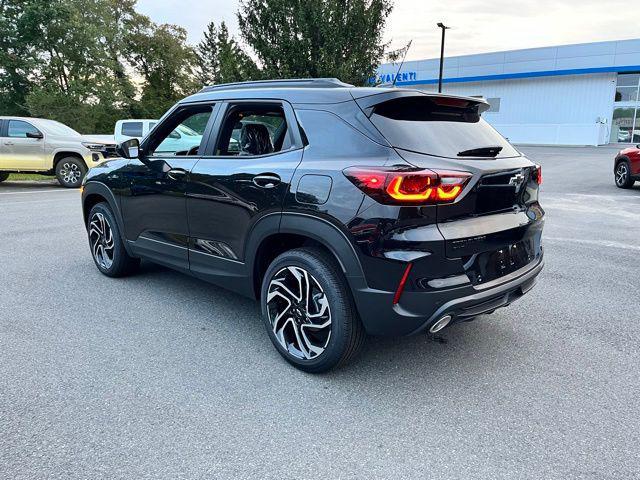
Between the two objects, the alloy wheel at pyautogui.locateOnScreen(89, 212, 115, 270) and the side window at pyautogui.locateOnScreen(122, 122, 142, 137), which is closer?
the alloy wheel at pyautogui.locateOnScreen(89, 212, 115, 270)

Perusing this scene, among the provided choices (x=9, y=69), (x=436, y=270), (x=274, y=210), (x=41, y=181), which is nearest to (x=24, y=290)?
(x=274, y=210)

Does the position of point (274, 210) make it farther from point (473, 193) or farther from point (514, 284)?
point (514, 284)

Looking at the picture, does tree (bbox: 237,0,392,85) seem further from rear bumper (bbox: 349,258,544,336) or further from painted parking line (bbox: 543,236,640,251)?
rear bumper (bbox: 349,258,544,336)

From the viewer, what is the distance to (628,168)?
39.8ft

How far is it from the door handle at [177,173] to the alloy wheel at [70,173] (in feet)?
35.5

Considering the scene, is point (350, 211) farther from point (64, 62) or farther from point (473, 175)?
point (64, 62)

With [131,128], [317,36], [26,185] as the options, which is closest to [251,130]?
[26,185]

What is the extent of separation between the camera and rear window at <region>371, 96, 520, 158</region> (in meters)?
2.84

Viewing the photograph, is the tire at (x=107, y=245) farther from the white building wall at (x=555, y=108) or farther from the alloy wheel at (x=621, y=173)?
the white building wall at (x=555, y=108)

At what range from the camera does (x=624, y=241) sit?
22.2 feet

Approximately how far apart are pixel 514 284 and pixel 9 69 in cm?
3807

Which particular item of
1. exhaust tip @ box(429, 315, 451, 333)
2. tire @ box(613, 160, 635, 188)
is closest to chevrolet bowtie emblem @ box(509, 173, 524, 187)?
exhaust tip @ box(429, 315, 451, 333)

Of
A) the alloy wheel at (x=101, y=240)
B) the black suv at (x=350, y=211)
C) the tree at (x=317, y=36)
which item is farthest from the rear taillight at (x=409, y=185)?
the tree at (x=317, y=36)

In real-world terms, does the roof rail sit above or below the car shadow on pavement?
above
